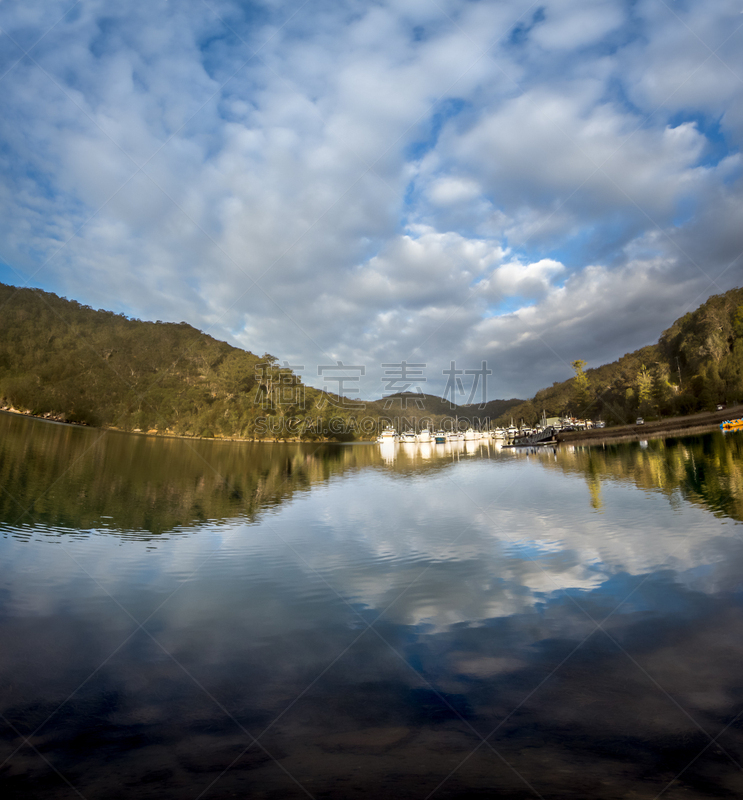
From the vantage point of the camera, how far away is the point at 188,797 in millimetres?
4281

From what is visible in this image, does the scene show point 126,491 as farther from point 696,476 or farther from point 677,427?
point 677,427

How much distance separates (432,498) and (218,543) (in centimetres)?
1600

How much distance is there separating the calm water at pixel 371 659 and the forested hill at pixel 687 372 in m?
93.2

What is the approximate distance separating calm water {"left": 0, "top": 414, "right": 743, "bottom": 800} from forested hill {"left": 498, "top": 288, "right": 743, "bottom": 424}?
9317cm

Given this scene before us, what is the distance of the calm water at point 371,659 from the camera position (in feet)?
15.5

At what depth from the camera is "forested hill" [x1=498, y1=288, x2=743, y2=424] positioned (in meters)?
91.7

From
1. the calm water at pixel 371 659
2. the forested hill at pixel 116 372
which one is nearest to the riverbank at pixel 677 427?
the calm water at pixel 371 659

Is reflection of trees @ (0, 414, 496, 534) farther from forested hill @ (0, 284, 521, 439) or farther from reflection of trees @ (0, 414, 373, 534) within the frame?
forested hill @ (0, 284, 521, 439)

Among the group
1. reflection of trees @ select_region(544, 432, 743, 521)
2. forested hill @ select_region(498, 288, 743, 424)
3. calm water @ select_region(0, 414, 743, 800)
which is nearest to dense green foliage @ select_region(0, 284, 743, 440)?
forested hill @ select_region(498, 288, 743, 424)

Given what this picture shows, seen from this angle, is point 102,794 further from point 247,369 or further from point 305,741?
point 247,369

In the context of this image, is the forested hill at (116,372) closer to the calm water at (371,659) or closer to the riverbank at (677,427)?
the riverbank at (677,427)

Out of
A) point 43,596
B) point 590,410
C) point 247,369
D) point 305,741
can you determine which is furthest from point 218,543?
point 590,410

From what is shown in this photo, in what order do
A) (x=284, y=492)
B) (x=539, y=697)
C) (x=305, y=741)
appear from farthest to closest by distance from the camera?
1. (x=284, y=492)
2. (x=539, y=697)
3. (x=305, y=741)

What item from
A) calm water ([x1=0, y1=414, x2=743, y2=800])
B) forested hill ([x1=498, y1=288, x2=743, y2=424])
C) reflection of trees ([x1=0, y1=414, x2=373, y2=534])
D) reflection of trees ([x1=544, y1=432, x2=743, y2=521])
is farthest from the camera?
forested hill ([x1=498, y1=288, x2=743, y2=424])
